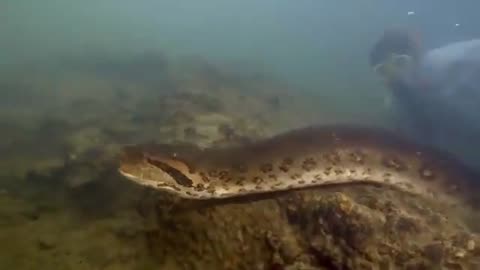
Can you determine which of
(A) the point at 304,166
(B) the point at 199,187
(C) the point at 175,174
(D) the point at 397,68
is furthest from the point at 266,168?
(D) the point at 397,68

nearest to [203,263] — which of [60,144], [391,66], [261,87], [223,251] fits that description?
[223,251]

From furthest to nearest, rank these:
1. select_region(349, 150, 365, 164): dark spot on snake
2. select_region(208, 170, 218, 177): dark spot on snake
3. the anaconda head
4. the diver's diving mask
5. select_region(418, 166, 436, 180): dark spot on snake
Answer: the diver's diving mask → select_region(418, 166, 436, 180): dark spot on snake → select_region(349, 150, 365, 164): dark spot on snake → select_region(208, 170, 218, 177): dark spot on snake → the anaconda head

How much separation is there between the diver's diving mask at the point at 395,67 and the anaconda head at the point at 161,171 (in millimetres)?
8905

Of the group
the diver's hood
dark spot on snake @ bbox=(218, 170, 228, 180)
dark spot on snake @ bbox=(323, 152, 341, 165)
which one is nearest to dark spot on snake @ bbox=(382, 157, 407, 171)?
dark spot on snake @ bbox=(323, 152, 341, 165)

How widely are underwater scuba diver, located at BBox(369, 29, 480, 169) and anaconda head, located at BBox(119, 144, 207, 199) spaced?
16.6ft

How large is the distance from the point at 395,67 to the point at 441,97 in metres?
2.87

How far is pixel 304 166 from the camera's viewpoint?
14.4 feet

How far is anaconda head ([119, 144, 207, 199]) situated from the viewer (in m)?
4.02

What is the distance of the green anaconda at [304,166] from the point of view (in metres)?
4.10

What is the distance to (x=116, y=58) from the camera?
23.4 meters

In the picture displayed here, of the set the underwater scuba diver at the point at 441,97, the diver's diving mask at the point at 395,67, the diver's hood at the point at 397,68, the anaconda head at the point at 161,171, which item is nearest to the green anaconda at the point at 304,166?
the anaconda head at the point at 161,171

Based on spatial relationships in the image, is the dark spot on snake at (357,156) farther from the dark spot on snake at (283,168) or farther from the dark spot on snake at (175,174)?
the dark spot on snake at (175,174)

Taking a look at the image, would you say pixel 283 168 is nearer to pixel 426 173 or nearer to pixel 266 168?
pixel 266 168

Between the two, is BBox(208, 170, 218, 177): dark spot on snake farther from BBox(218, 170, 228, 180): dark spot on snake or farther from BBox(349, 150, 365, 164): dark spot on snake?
BBox(349, 150, 365, 164): dark spot on snake
